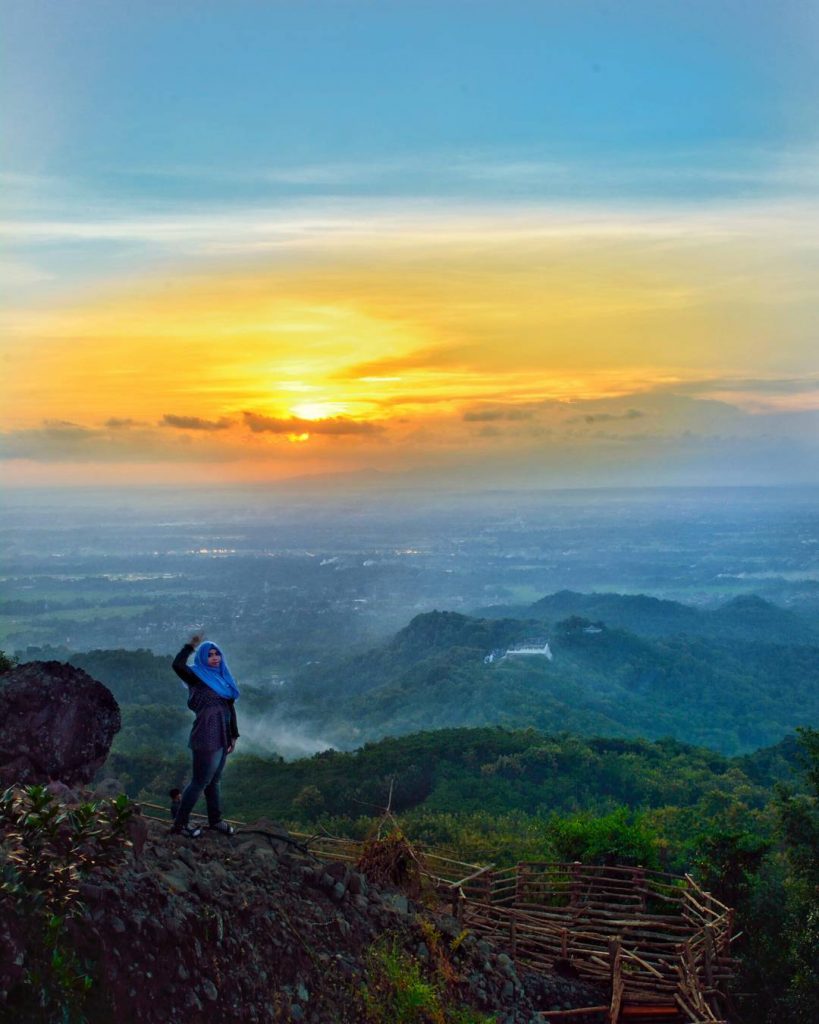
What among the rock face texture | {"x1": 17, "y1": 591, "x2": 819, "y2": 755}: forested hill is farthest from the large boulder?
{"x1": 17, "y1": 591, "x2": 819, "y2": 755}: forested hill

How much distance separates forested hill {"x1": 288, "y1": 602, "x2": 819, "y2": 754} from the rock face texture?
138 ft

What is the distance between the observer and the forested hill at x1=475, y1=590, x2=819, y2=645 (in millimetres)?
81812

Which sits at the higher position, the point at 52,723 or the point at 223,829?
the point at 52,723

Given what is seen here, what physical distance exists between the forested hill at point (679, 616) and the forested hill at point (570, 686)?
25.7 feet

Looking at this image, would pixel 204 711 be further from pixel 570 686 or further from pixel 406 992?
pixel 570 686

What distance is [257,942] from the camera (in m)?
6.88

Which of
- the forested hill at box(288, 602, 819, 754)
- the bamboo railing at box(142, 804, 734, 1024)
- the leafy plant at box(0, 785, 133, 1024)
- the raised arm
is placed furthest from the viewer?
the forested hill at box(288, 602, 819, 754)

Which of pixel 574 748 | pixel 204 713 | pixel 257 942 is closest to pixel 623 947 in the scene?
pixel 257 942

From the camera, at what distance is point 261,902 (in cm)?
720

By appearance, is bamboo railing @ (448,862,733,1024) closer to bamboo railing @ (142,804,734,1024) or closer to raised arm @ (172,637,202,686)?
bamboo railing @ (142,804,734,1024)

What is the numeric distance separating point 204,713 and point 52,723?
1.32 meters

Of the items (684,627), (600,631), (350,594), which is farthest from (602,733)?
(350,594)

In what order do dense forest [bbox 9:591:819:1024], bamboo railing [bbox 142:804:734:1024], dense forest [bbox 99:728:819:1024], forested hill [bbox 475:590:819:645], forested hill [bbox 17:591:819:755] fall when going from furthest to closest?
forested hill [bbox 475:590:819:645]
forested hill [bbox 17:591:819:755]
dense forest [bbox 9:591:819:1024]
dense forest [bbox 99:728:819:1024]
bamboo railing [bbox 142:804:734:1024]

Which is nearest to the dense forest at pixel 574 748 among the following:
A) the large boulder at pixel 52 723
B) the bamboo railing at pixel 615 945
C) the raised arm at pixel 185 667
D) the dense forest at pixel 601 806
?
the dense forest at pixel 601 806
